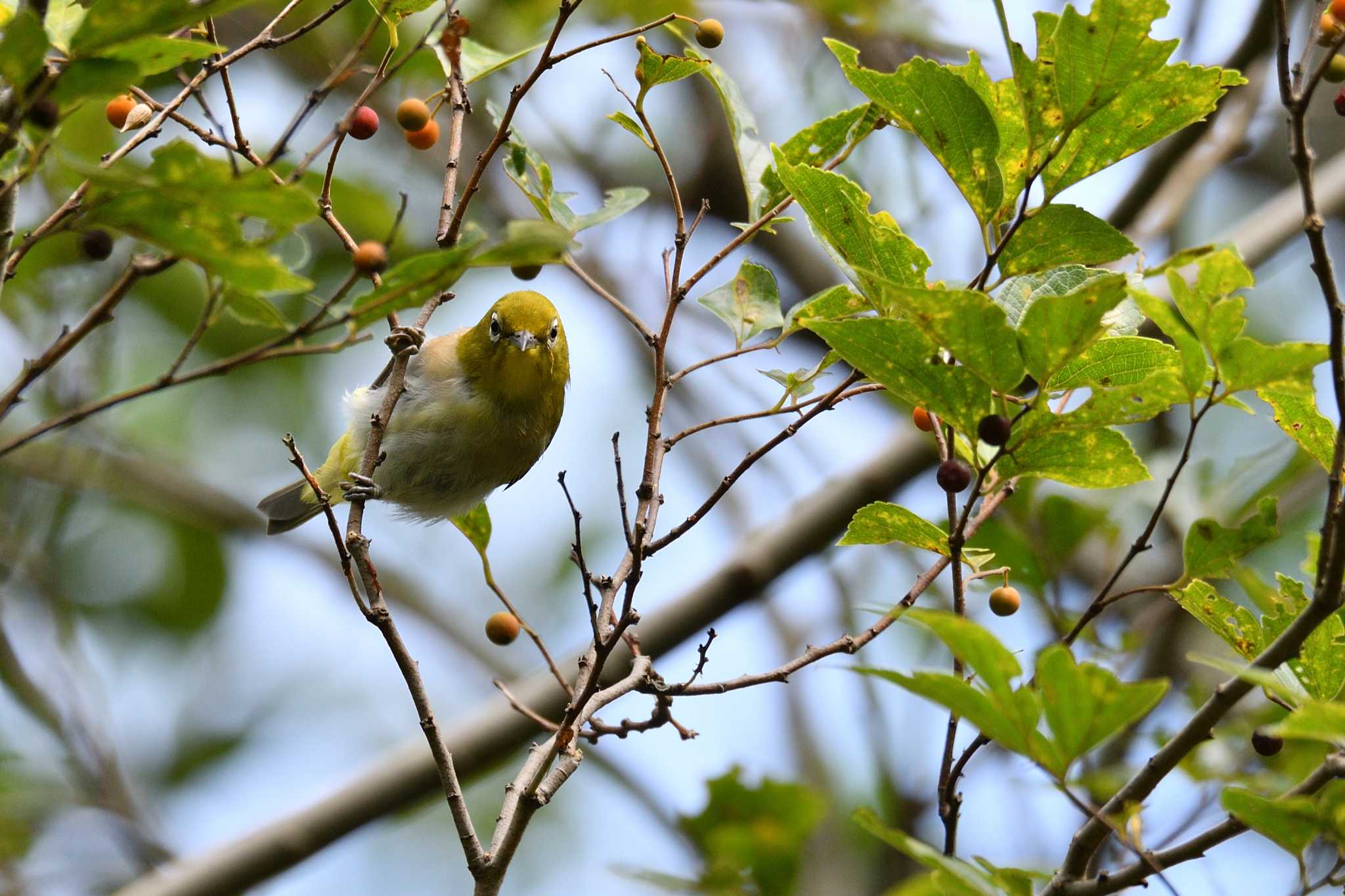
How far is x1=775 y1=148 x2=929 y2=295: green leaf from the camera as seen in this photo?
7.14 ft

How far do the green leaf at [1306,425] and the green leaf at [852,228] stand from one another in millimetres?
626

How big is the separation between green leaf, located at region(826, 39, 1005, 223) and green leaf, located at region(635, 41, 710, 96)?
0.52 meters

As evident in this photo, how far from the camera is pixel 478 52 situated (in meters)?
2.90

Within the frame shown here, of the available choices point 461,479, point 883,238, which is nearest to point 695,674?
point 883,238

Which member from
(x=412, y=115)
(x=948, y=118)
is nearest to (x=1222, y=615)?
(x=948, y=118)

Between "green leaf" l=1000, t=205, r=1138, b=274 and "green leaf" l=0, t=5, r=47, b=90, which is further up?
"green leaf" l=0, t=5, r=47, b=90

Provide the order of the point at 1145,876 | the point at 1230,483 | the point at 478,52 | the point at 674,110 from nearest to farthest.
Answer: the point at 1145,876, the point at 478,52, the point at 1230,483, the point at 674,110

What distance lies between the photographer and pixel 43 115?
1.53 meters

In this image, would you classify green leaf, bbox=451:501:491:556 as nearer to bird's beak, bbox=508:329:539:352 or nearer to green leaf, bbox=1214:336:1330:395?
bird's beak, bbox=508:329:539:352

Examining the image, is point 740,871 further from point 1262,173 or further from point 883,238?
point 1262,173

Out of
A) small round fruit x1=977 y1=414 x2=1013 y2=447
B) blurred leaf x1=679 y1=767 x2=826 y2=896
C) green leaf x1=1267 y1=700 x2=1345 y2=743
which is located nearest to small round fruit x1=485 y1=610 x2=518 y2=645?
blurred leaf x1=679 y1=767 x2=826 y2=896

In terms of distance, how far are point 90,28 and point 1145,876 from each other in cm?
179

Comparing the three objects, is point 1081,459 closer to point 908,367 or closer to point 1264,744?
point 908,367

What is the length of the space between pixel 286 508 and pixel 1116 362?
15.6 ft
